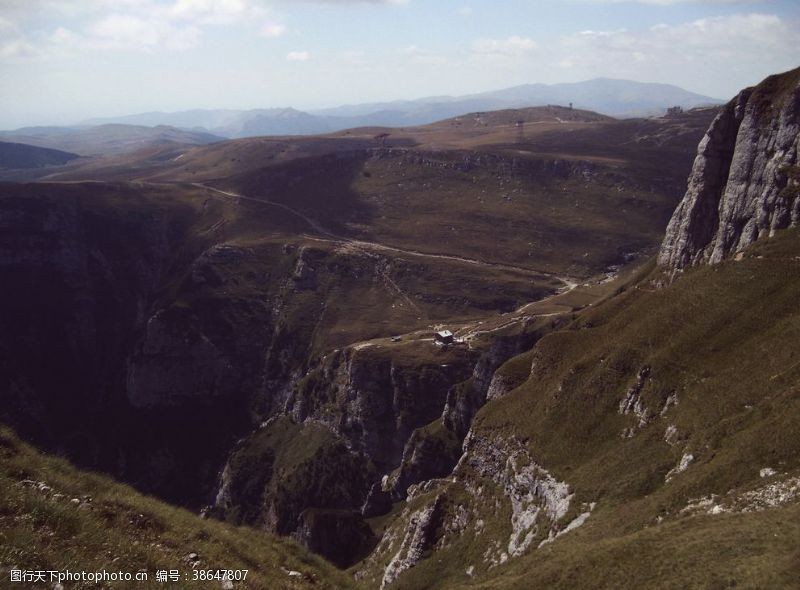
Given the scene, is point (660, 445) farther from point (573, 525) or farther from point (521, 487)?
point (521, 487)

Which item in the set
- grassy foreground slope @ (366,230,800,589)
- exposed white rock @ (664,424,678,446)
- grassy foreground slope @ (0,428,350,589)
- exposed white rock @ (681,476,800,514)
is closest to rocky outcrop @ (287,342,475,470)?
grassy foreground slope @ (366,230,800,589)

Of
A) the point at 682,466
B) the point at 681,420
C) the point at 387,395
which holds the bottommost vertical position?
the point at 387,395

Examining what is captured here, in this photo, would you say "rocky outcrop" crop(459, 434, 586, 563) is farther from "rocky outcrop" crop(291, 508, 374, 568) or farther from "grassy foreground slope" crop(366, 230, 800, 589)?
"rocky outcrop" crop(291, 508, 374, 568)

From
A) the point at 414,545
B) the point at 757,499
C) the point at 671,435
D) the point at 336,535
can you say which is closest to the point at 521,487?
the point at 414,545

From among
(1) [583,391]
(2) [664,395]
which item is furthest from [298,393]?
(2) [664,395]

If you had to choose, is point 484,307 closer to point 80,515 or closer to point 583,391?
point 583,391

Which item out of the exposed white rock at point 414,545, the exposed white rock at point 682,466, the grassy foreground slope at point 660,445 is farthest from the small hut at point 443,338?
the exposed white rock at point 682,466
